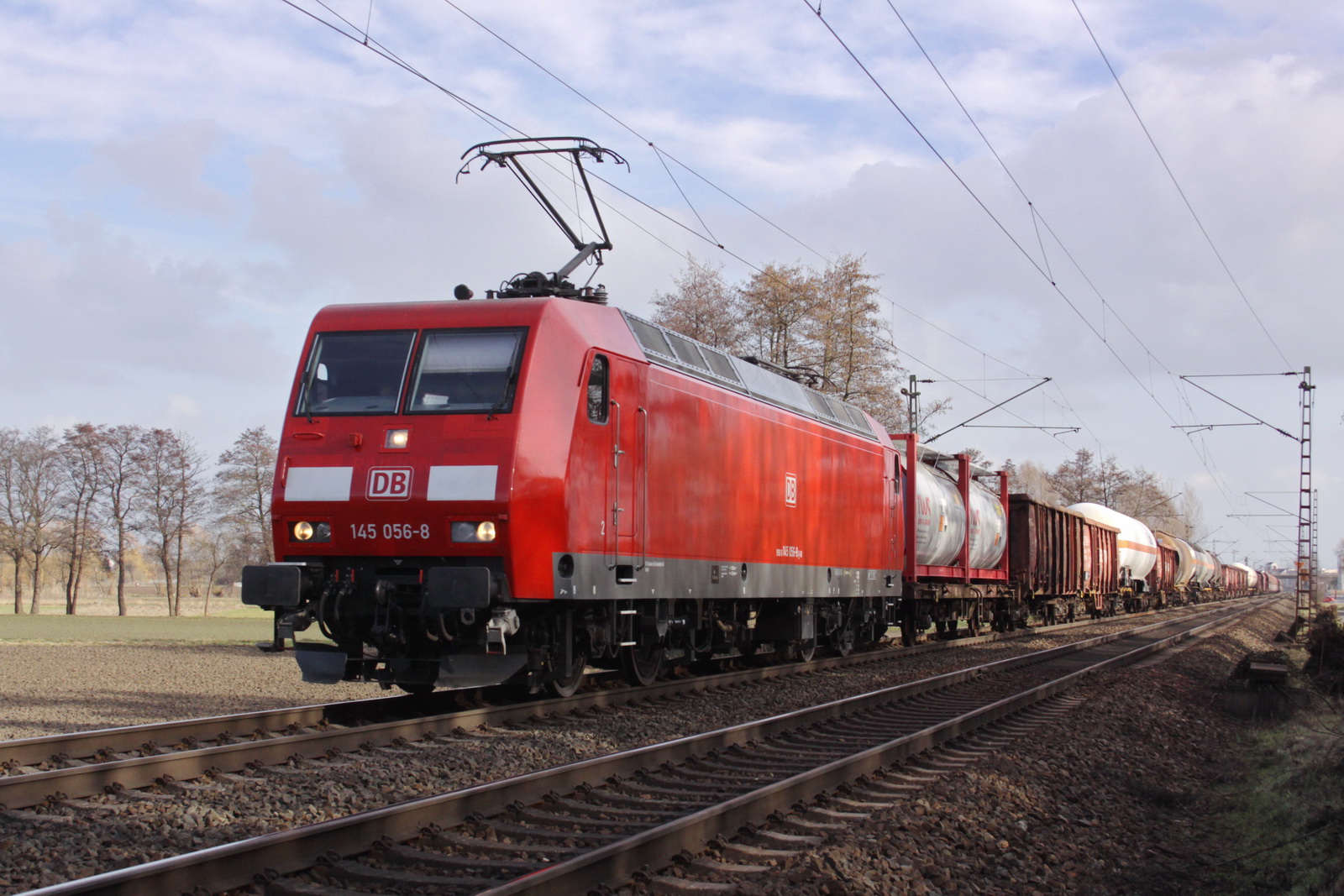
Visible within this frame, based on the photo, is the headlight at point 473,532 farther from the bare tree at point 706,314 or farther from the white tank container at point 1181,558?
the white tank container at point 1181,558

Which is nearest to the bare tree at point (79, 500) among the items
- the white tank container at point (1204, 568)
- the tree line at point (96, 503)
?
the tree line at point (96, 503)

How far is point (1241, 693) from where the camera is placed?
14.0 m

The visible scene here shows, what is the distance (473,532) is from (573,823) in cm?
A: 339

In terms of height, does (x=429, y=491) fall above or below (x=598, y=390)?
below

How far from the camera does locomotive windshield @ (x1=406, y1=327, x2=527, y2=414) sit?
9.50 metres

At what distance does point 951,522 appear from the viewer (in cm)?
2125

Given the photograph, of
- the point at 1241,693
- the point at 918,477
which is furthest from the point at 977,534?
the point at 1241,693

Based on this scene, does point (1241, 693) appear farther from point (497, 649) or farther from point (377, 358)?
point (377, 358)

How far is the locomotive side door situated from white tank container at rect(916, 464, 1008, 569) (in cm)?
967

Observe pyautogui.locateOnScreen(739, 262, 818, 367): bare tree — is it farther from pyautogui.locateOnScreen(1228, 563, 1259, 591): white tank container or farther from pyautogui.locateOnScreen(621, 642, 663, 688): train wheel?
pyautogui.locateOnScreen(1228, 563, 1259, 591): white tank container

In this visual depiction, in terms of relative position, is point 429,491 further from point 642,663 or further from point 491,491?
point 642,663

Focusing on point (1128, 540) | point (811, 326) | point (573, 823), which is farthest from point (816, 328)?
point (573, 823)

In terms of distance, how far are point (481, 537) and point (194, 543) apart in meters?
49.3

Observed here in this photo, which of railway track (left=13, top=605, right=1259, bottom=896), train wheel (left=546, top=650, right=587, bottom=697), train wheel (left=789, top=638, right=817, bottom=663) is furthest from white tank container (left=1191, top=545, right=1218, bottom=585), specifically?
railway track (left=13, top=605, right=1259, bottom=896)
